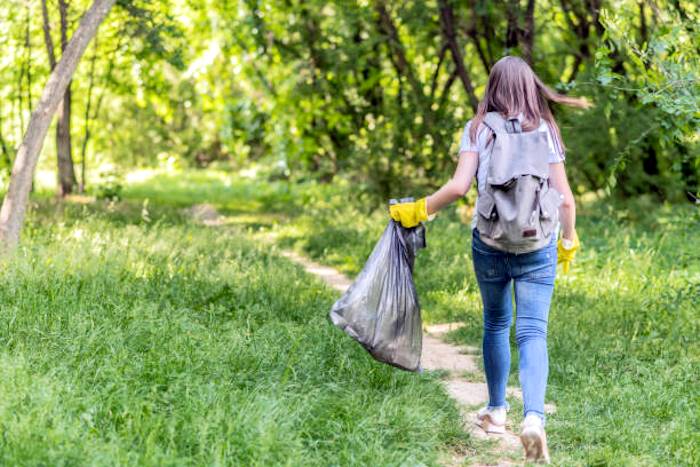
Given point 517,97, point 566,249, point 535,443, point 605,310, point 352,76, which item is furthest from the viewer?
point 352,76

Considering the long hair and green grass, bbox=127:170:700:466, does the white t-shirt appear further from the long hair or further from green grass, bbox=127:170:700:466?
green grass, bbox=127:170:700:466

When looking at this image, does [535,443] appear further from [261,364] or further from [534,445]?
[261,364]

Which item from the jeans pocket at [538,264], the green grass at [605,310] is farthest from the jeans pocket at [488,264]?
the green grass at [605,310]

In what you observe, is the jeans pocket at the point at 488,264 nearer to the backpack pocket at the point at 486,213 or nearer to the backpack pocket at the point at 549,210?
the backpack pocket at the point at 486,213

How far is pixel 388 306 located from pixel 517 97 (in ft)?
4.01

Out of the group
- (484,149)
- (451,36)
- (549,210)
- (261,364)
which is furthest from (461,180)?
(451,36)

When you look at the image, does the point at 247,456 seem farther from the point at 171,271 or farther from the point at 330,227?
the point at 330,227

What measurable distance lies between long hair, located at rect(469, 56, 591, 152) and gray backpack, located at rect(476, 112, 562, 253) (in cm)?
7

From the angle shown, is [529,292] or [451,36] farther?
[451,36]

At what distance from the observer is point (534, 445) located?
4.30 m

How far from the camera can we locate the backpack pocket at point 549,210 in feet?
14.2

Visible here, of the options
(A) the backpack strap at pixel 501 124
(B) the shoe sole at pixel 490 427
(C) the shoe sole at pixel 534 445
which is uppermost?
(A) the backpack strap at pixel 501 124

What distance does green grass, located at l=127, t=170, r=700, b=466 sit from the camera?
4777 mm

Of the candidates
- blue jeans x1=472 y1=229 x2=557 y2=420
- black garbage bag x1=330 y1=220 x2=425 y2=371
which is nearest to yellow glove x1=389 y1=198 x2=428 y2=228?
black garbage bag x1=330 y1=220 x2=425 y2=371
